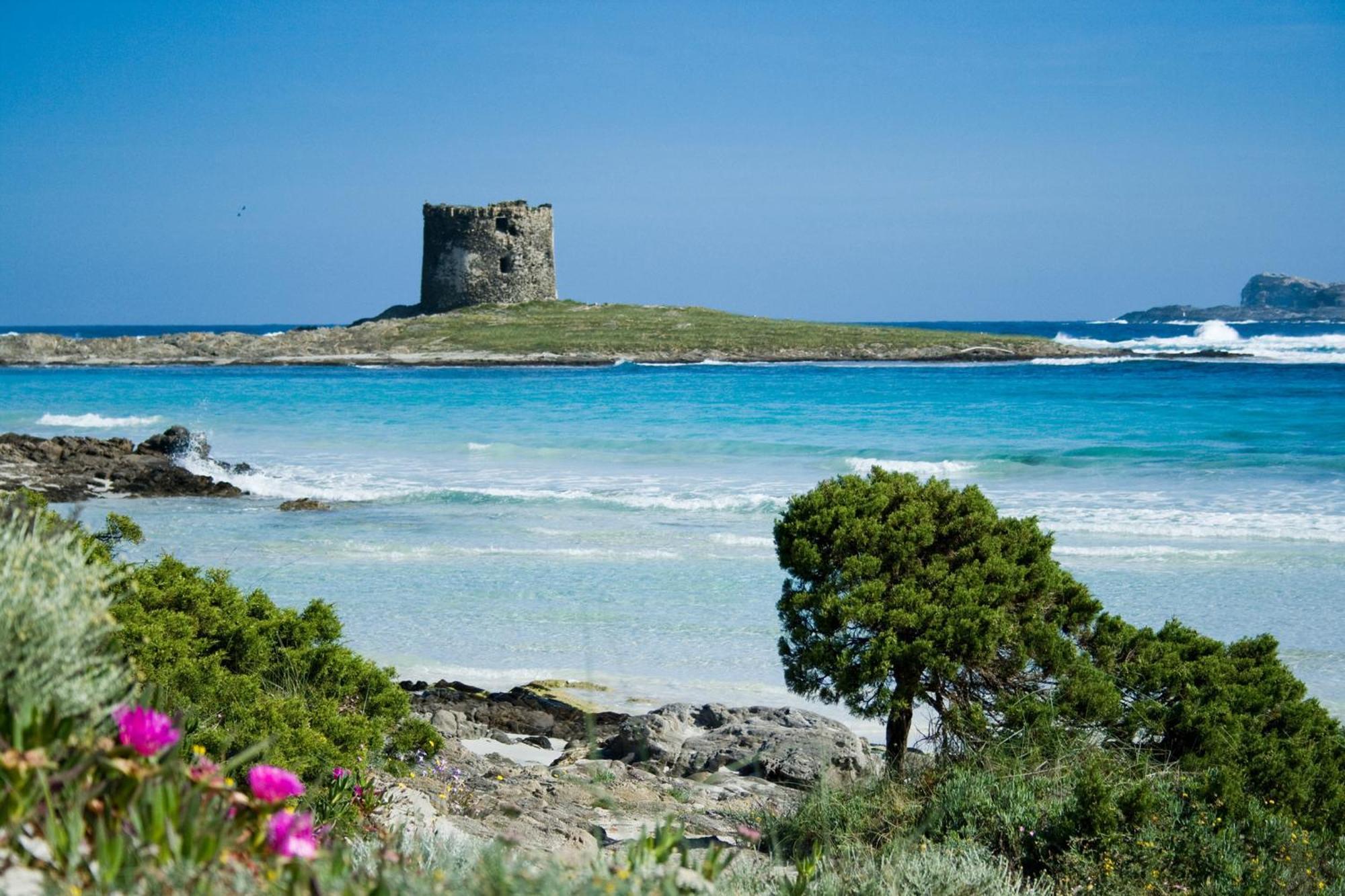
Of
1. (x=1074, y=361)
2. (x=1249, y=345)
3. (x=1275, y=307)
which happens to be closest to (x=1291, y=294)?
(x=1275, y=307)

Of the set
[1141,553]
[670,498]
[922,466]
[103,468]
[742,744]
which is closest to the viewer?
[742,744]

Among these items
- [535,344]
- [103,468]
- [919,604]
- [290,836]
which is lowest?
[103,468]

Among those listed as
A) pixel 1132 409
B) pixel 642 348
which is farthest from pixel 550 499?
pixel 642 348

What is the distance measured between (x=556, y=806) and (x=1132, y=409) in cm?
2816

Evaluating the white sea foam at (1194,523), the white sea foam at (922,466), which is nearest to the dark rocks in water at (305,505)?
the white sea foam at (922,466)

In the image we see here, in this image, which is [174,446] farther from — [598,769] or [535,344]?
[535,344]

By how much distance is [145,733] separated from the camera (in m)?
2.19

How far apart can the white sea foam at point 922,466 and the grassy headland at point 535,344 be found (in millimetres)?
30949

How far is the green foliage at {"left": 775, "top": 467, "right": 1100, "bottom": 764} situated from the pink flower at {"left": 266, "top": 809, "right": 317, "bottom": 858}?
11.5ft

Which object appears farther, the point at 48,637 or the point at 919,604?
the point at 919,604

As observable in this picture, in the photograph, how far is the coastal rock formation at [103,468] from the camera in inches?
709

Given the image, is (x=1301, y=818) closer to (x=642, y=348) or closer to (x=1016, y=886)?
(x=1016, y=886)

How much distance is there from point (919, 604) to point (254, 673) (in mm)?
2937

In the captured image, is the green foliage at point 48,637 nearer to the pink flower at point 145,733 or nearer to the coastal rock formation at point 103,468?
the pink flower at point 145,733
